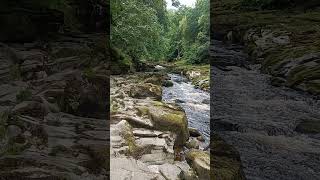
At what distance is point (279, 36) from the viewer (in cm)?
310

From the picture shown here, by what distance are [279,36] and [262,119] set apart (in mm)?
684

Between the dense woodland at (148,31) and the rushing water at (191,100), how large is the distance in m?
0.44

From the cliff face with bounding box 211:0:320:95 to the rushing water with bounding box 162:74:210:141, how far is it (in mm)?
2334

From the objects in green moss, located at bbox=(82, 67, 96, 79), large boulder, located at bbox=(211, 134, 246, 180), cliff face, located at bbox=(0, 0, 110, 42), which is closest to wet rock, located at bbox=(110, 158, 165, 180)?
green moss, located at bbox=(82, 67, 96, 79)

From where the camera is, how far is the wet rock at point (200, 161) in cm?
439

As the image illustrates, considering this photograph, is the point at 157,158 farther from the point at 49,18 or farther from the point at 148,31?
the point at 148,31

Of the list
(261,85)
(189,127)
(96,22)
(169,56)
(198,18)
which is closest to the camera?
(261,85)

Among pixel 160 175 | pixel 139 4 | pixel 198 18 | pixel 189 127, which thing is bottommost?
pixel 160 175

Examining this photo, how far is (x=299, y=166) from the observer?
9.59ft

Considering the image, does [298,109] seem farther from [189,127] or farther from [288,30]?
[189,127]

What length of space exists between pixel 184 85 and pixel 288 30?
331 cm

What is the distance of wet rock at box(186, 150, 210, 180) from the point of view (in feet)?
14.4

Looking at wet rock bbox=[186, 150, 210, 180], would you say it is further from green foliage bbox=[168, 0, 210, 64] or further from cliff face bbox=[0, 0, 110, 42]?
cliff face bbox=[0, 0, 110, 42]

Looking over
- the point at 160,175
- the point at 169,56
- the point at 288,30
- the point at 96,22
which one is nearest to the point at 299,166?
the point at 288,30
